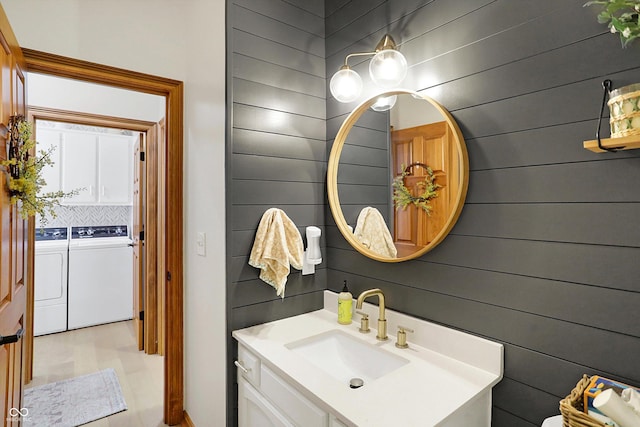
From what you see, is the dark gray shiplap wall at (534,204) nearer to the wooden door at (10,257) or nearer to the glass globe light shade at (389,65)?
the glass globe light shade at (389,65)

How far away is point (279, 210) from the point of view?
5.56 ft

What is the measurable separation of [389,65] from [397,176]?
466 mm

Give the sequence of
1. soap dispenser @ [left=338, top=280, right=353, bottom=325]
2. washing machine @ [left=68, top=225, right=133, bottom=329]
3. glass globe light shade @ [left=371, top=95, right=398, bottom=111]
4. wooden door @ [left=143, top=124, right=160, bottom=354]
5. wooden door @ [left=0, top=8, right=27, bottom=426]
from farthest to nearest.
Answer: washing machine @ [left=68, top=225, right=133, bottom=329] < wooden door @ [left=143, top=124, right=160, bottom=354] < soap dispenser @ [left=338, top=280, right=353, bottom=325] < glass globe light shade @ [left=371, top=95, right=398, bottom=111] < wooden door @ [left=0, top=8, right=27, bottom=426]

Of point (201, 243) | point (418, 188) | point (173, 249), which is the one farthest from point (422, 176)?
point (173, 249)

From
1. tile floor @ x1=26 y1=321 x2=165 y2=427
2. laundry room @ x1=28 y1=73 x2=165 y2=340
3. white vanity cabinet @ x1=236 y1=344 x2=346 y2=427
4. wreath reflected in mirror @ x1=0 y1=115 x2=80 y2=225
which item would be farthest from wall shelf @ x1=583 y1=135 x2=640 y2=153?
laundry room @ x1=28 y1=73 x2=165 y2=340

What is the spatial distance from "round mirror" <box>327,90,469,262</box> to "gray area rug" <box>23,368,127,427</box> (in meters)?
2.09

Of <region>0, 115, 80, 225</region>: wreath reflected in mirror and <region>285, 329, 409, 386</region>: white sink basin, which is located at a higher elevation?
<region>0, 115, 80, 225</region>: wreath reflected in mirror

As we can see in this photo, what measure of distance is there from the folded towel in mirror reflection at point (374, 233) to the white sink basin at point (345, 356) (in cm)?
42

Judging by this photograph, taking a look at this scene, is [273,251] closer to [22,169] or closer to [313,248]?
[313,248]

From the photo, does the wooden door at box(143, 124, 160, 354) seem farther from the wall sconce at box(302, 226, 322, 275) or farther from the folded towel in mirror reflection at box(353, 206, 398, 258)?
the folded towel in mirror reflection at box(353, 206, 398, 258)

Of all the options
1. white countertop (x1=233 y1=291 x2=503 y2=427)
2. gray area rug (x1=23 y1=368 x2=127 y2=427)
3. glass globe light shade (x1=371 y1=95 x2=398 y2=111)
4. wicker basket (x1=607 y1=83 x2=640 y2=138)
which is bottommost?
gray area rug (x1=23 y1=368 x2=127 y2=427)

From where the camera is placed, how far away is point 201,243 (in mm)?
1907

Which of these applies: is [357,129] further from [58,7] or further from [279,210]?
[58,7]

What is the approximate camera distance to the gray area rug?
7.23 feet
